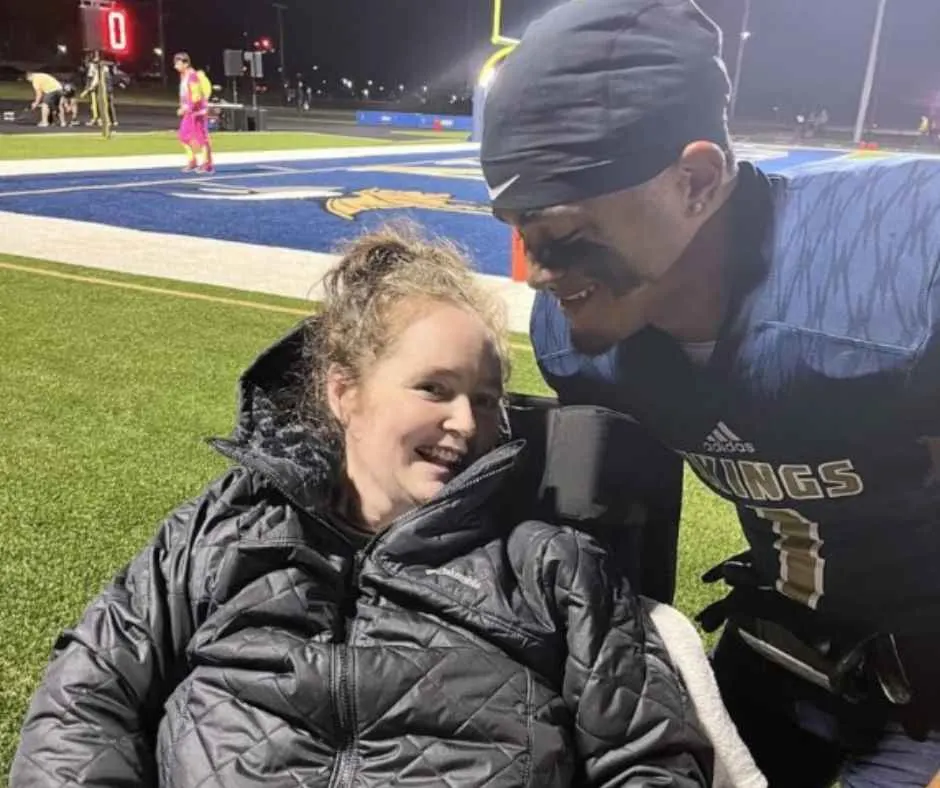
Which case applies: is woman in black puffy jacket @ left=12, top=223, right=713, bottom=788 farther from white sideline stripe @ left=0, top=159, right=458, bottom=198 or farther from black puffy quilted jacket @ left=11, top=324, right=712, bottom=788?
white sideline stripe @ left=0, top=159, right=458, bottom=198

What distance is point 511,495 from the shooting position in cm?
183

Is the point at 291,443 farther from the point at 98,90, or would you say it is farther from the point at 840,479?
the point at 98,90

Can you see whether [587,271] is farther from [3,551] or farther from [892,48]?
[892,48]

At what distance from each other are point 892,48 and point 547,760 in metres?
47.9

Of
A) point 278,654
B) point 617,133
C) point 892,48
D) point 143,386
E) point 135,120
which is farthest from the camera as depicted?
point 892,48

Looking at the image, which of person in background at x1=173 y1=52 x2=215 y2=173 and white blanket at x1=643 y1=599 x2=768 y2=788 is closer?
white blanket at x1=643 y1=599 x2=768 y2=788

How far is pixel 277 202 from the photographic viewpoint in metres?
12.3

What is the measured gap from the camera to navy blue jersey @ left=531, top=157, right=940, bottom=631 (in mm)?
1488

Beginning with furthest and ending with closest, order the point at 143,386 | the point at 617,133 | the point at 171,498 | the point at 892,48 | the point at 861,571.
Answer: the point at 892,48
the point at 143,386
the point at 171,498
the point at 861,571
the point at 617,133

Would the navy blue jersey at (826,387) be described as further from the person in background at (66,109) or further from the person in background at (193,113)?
the person in background at (66,109)

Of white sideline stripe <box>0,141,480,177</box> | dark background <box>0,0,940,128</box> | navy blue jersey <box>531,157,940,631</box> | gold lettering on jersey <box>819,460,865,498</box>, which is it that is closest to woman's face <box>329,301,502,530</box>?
navy blue jersey <box>531,157,940,631</box>

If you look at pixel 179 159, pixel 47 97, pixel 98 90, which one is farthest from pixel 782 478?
pixel 47 97

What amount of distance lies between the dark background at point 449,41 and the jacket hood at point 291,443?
1402 inches

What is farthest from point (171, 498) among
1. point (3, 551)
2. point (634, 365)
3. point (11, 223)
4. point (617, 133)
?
point (11, 223)
